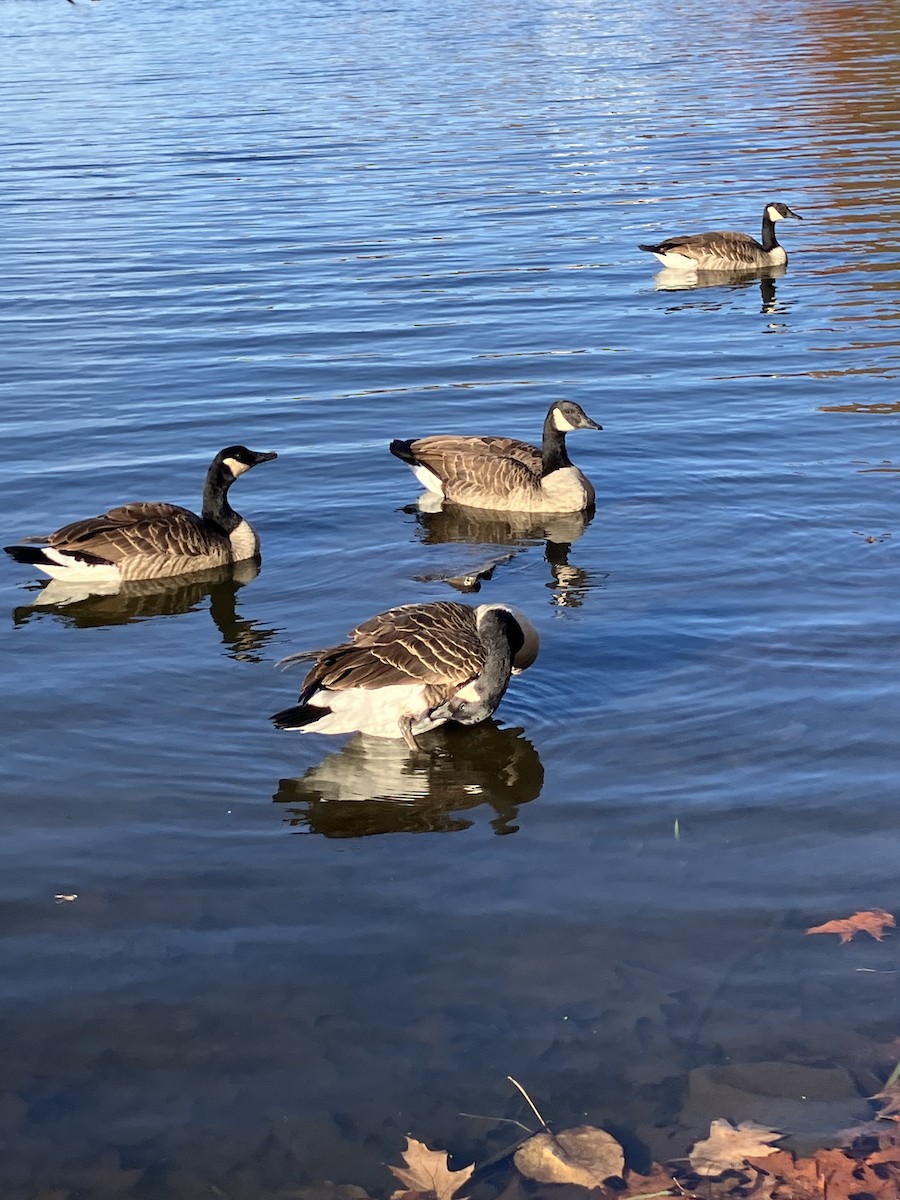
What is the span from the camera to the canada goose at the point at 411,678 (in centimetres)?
945

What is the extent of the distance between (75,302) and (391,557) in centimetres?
1134

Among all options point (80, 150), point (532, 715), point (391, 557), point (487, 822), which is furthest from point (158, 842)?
point (80, 150)

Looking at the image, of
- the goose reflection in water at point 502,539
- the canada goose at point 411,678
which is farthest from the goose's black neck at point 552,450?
the canada goose at point 411,678

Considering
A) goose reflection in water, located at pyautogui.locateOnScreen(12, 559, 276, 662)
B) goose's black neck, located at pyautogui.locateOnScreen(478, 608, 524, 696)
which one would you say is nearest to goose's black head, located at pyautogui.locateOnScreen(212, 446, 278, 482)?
goose reflection in water, located at pyautogui.locateOnScreen(12, 559, 276, 662)

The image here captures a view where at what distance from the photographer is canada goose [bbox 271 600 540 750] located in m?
9.45

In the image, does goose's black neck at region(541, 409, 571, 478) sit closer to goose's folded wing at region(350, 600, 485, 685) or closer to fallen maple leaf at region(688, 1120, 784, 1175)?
goose's folded wing at region(350, 600, 485, 685)

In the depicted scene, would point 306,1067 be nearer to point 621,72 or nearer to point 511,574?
point 511,574

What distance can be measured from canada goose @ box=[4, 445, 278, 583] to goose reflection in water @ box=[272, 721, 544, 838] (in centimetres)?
362

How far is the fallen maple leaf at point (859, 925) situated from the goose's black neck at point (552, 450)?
8255 millimetres

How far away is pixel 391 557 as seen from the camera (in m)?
13.5

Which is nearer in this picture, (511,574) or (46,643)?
(46,643)

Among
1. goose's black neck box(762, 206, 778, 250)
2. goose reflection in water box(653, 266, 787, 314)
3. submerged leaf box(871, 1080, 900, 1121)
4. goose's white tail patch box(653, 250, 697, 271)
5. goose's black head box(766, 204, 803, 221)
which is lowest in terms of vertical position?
submerged leaf box(871, 1080, 900, 1121)

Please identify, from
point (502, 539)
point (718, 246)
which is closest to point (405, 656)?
point (502, 539)

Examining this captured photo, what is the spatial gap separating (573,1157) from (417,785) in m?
3.54
